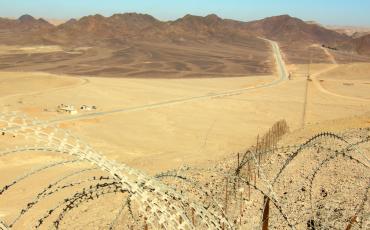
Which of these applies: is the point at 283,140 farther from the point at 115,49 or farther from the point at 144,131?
the point at 115,49

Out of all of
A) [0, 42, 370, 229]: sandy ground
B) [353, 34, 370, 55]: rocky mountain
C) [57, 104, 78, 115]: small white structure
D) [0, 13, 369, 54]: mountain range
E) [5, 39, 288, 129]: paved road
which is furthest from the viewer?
[0, 13, 369, 54]: mountain range

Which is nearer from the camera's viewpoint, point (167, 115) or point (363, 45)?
point (167, 115)

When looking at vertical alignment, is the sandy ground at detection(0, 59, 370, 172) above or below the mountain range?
below

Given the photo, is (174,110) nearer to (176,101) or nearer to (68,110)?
(176,101)

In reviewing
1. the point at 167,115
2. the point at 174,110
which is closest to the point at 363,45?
the point at 174,110

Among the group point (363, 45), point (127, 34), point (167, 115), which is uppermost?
point (127, 34)

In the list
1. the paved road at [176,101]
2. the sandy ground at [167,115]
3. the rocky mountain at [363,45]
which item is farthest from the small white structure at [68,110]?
the rocky mountain at [363,45]

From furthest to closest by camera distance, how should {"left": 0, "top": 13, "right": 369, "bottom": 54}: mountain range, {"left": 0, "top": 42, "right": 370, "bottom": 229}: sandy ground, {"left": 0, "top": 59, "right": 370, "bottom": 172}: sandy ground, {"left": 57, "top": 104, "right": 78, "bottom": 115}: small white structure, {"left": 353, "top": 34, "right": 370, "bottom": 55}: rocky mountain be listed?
{"left": 0, "top": 13, "right": 369, "bottom": 54}: mountain range
{"left": 353, "top": 34, "right": 370, "bottom": 55}: rocky mountain
{"left": 57, "top": 104, "right": 78, "bottom": 115}: small white structure
{"left": 0, "top": 59, "right": 370, "bottom": 172}: sandy ground
{"left": 0, "top": 42, "right": 370, "bottom": 229}: sandy ground

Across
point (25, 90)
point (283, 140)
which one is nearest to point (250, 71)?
point (25, 90)

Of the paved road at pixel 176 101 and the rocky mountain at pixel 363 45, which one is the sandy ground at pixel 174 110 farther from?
the rocky mountain at pixel 363 45

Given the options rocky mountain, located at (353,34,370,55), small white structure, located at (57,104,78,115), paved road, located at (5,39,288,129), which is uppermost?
rocky mountain, located at (353,34,370,55)

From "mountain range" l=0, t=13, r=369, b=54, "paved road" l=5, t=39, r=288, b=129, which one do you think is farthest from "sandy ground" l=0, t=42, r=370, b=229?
"mountain range" l=0, t=13, r=369, b=54

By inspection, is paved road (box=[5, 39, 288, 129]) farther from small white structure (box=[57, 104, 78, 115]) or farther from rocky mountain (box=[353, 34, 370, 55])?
rocky mountain (box=[353, 34, 370, 55])
